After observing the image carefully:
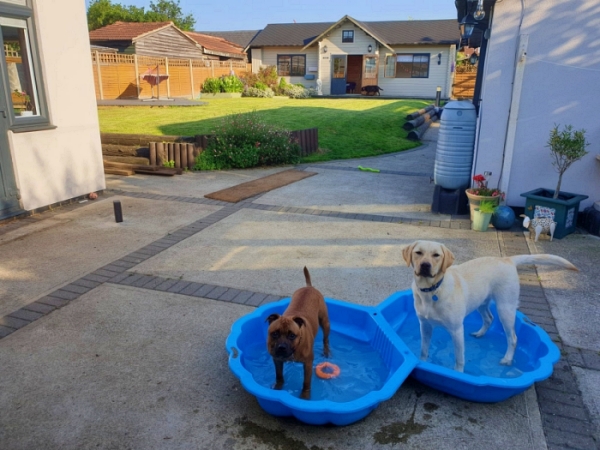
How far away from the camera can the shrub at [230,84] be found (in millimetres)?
27984

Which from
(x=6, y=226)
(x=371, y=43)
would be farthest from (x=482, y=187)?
(x=371, y=43)

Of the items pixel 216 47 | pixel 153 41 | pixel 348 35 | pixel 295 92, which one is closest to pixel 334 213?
pixel 295 92

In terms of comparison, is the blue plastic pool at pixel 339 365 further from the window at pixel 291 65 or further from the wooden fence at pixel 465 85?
the window at pixel 291 65

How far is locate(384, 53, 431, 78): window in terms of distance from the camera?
3288 cm

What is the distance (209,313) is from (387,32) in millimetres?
34406

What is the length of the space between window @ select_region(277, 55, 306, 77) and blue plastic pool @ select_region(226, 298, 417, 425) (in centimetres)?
3322

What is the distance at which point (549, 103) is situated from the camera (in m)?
7.33

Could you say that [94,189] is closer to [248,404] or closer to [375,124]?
[248,404]

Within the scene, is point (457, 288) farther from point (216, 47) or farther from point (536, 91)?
point (216, 47)

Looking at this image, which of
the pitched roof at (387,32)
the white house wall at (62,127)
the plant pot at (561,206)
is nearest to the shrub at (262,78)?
the pitched roof at (387,32)

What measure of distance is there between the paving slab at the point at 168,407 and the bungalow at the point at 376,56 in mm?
31113

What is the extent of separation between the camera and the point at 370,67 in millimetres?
33281

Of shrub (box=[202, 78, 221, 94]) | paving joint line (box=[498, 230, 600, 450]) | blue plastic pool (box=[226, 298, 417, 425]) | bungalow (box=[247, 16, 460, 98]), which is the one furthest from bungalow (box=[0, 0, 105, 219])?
bungalow (box=[247, 16, 460, 98])

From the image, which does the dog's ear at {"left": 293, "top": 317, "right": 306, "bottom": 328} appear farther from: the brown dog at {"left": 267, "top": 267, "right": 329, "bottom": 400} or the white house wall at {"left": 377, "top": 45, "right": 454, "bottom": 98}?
the white house wall at {"left": 377, "top": 45, "right": 454, "bottom": 98}
